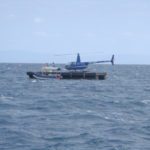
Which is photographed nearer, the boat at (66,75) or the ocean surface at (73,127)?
the ocean surface at (73,127)

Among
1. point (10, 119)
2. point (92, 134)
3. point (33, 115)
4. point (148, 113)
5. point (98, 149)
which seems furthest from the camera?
point (148, 113)

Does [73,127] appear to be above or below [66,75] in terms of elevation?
below

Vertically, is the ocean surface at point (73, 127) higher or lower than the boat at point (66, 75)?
lower

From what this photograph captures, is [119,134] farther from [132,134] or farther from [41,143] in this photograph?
[41,143]

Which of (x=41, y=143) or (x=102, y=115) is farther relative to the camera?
(x=102, y=115)

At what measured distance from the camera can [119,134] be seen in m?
36.2

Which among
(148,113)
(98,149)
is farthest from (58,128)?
(148,113)

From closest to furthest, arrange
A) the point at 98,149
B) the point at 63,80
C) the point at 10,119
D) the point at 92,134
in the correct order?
the point at 98,149 < the point at 92,134 < the point at 10,119 < the point at 63,80

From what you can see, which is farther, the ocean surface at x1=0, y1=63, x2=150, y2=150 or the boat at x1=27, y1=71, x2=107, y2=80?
the boat at x1=27, y1=71, x2=107, y2=80

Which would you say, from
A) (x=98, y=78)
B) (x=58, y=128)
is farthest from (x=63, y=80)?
(x=58, y=128)

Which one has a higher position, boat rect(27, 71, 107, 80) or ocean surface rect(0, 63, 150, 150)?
boat rect(27, 71, 107, 80)

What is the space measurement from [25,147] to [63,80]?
86.9m

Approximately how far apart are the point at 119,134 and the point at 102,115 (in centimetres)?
1078

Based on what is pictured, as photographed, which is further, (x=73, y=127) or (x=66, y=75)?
(x=66, y=75)
